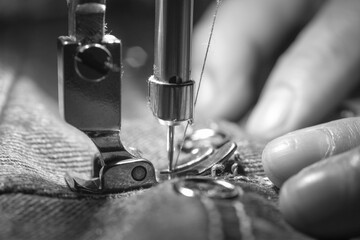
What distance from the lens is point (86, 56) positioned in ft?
2.16

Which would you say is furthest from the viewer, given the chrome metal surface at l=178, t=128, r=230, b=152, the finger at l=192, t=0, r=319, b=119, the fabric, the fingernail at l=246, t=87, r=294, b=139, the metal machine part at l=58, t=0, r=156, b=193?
the finger at l=192, t=0, r=319, b=119

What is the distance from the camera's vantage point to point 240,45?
1.62 m

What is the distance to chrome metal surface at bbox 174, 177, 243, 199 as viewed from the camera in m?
0.55

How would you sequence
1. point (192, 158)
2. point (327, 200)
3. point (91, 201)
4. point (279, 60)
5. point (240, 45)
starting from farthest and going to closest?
point (240, 45), point (279, 60), point (192, 158), point (91, 201), point (327, 200)

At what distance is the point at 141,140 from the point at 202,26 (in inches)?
33.2

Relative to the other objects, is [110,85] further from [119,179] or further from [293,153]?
[293,153]

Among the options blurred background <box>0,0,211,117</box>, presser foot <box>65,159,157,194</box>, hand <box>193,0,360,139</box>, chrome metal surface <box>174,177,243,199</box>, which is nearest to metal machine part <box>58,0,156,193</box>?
presser foot <box>65,159,157,194</box>

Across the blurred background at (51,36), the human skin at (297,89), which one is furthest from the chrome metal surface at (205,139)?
the blurred background at (51,36)

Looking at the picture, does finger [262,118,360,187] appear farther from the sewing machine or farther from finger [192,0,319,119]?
finger [192,0,319,119]

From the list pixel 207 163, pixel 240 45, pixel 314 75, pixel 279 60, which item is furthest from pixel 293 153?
pixel 240 45

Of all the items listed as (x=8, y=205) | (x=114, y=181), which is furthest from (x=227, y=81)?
(x=8, y=205)

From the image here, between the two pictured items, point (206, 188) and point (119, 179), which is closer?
point (206, 188)

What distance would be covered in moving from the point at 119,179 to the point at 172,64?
152 millimetres

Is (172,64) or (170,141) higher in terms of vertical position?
(172,64)
